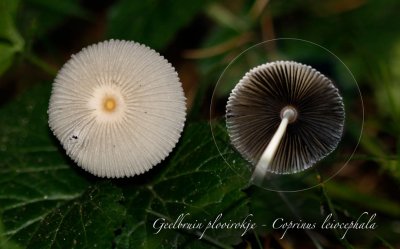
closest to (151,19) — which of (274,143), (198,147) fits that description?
(198,147)

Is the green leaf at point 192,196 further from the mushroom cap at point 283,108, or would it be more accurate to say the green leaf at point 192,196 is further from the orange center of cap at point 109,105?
the orange center of cap at point 109,105

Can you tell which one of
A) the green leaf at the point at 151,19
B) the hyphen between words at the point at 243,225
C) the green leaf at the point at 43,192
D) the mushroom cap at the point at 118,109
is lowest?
the green leaf at the point at 43,192

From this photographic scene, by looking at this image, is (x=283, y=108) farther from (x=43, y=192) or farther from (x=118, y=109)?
(x=43, y=192)

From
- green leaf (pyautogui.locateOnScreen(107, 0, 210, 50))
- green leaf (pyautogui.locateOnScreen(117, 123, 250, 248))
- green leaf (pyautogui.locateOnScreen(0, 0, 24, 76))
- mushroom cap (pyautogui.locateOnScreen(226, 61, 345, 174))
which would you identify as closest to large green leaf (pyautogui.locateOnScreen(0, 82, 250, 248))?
green leaf (pyautogui.locateOnScreen(117, 123, 250, 248))

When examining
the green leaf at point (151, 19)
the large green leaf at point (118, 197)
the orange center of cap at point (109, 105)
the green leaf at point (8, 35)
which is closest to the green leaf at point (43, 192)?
the large green leaf at point (118, 197)

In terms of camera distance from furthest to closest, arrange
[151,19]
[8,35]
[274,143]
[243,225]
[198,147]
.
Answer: [151,19] < [8,35] < [198,147] < [243,225] < [274,143]

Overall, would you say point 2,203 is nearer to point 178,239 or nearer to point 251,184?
point 178,239

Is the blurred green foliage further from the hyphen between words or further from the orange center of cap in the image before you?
the orange center of cap
